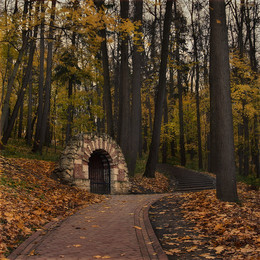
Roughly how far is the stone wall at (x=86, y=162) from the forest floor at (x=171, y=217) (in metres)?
1.50

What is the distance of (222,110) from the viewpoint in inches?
316

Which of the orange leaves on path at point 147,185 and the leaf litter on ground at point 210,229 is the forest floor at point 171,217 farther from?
the orange leaves on path at point 147,185

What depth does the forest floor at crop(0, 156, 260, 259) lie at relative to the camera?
493cm

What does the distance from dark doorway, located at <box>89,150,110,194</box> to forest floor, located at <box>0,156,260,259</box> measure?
3.57 meters

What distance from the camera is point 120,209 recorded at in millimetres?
8672

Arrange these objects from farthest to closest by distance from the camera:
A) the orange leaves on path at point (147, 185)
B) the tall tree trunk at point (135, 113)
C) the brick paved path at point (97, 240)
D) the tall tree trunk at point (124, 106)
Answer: the tall tree trunk at point (135, 113)
the tall tree trunk at point (124, 106)
the orange leaves on path at point (147, 185)
the brick paved path at point (97, 240)

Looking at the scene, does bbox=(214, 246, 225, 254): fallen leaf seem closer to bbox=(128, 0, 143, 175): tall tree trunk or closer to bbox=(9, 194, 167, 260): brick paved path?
bbox=(9, 194, 167, 260): brick paved path

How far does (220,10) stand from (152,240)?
21.5ft

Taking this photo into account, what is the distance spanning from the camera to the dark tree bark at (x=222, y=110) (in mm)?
7902

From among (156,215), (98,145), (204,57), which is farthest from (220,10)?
(204,57)

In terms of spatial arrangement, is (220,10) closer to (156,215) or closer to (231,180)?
(231,180)

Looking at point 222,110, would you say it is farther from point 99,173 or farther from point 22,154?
point 22,154

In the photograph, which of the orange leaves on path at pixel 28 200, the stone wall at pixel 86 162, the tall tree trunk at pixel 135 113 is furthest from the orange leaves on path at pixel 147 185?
the orange leaves on path at pixel 28 200

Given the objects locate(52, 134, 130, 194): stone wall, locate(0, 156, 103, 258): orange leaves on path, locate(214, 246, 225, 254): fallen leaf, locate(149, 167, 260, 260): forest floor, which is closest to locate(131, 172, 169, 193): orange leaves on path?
locate(52, 134, 130, 194): stone wall
